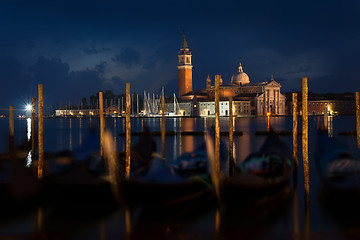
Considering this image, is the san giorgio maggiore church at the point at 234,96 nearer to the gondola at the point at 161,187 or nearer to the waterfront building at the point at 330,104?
the waterfront building at the point at 330,104

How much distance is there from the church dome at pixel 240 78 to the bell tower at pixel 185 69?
8996mm

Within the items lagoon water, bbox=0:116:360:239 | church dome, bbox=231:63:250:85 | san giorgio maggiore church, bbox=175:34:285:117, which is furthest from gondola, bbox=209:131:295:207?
church dome, bbox=231:63:250:85

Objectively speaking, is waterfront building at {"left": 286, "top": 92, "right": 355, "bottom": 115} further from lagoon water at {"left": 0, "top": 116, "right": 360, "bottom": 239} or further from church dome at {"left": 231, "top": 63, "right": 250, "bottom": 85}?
lagoon water at {"left": 0, "top": 116, "right": 360, "bottom": 239}

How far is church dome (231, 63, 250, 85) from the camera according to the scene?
289 ft

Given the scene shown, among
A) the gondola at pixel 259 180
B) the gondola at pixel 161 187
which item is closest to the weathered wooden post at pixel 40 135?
the gondola at pixel 161 187

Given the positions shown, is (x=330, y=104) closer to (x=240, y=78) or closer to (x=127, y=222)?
(x=240, y=78)

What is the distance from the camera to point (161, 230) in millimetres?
7094

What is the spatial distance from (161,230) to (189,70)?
8032 centimetres

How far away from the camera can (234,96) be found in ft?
261

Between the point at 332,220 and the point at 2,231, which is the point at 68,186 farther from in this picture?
the point at 332,220

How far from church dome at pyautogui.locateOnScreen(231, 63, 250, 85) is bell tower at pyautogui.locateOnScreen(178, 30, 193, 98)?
354 inches

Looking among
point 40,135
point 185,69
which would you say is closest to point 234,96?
point 185,69

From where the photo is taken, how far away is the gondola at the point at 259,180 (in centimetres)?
816

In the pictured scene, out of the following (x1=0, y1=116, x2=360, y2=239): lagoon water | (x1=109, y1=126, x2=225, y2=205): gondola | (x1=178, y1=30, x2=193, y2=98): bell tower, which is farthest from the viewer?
(x1=178, y1=30, x2=193, y2=98): bell tower
